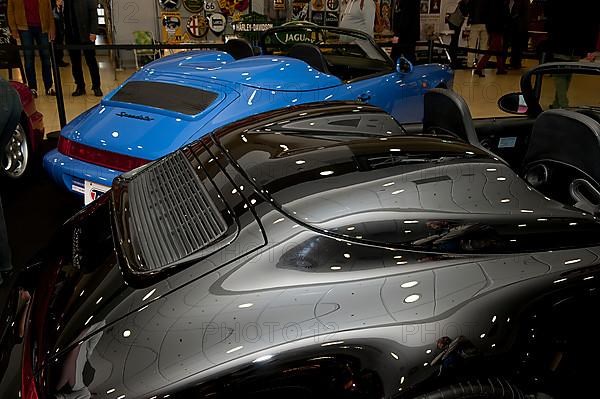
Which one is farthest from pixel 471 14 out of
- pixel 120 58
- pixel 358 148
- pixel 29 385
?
pixel 29 385

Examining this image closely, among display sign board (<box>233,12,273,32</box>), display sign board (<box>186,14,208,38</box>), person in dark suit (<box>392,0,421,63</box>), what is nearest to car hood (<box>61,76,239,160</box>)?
person in dark suit (<box>392,0,421,63</box>)

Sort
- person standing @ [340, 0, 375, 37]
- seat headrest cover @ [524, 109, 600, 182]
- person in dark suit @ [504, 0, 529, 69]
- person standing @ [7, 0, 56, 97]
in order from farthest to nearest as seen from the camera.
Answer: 1. person in dark suit @ [504, 0, 529, 69]
2. person standing @ [7, 0, 56, 97]
3. person standing @ [340, 0, 375, 37]
4. seat headrest cover @ [524, 109, 600, 182]

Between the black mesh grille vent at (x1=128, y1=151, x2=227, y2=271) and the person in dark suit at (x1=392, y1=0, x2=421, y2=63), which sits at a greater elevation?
the person in dark suit at (x1=392, y1=0, x2=421, y2=63)

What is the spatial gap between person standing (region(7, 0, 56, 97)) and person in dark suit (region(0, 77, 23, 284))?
5.11m

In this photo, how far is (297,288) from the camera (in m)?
1.21

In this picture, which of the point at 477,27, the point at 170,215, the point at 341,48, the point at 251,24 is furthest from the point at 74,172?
the point at 477,27

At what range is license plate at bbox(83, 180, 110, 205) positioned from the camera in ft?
9.68

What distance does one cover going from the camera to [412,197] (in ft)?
4.60

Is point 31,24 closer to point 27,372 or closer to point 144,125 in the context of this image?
point 144,125

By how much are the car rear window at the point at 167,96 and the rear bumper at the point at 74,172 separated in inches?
20.1

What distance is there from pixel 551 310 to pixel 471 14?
9.46 meters

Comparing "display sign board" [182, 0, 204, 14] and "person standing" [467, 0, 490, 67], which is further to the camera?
"person standing" [467, 0, 490, 67]

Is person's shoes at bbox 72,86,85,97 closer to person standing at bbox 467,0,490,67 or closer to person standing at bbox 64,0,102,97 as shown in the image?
person standing at bbox 64,0,102,97

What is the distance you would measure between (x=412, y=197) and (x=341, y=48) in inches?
202
